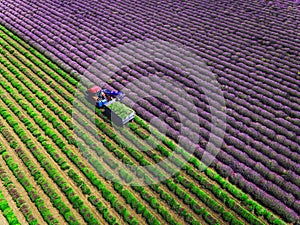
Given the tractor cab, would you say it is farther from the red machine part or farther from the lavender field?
the lavender field

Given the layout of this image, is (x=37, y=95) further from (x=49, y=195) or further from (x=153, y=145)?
(x=153, y=145)

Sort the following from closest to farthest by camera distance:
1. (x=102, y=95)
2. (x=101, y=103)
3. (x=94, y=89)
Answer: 1. (x=101, y=103)
2. (x=102, y=95)
3. (x=94, y=89)

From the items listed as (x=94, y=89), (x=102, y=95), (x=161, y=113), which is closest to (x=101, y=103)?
(x=102, y=95)

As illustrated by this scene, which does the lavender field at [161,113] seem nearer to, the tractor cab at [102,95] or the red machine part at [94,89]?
the tractor cab at [102,95]

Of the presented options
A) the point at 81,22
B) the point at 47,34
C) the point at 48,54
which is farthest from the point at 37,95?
the point at 81,22

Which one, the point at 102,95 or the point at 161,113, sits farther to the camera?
the point at 102,95

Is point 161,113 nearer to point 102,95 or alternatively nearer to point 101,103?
point 101,103

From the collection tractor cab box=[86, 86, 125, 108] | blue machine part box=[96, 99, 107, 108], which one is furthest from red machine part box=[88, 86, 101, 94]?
blue machine part box=[96, 99, 107, 108]

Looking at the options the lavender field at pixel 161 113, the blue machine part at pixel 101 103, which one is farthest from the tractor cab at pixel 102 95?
the lavender field at pixel 161 113
